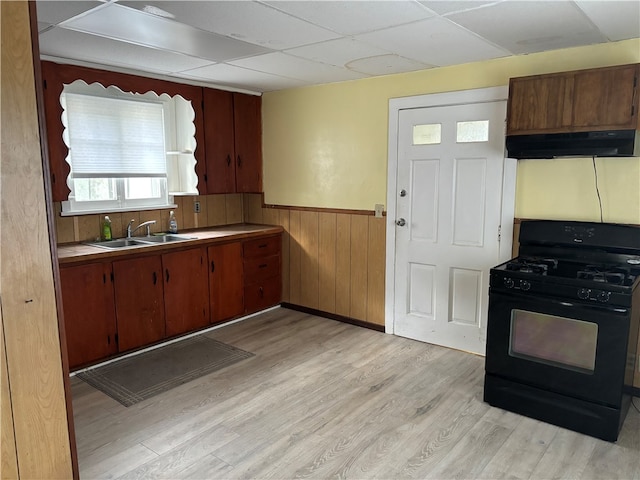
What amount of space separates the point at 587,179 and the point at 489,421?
1.67m

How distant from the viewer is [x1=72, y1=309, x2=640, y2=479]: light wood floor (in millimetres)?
2316

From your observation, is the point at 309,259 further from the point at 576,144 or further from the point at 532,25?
the point at 532,25

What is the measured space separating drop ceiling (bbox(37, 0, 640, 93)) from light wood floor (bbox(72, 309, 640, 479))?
88.4 inches

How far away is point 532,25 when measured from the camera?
257 cm

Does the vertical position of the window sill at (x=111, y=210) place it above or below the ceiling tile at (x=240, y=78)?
below

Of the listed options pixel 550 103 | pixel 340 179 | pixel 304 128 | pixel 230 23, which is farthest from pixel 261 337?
pixel 550 103

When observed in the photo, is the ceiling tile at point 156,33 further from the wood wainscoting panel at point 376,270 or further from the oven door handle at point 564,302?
the oven door handle at point 564,302

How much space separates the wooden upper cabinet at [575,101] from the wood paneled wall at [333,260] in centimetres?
152

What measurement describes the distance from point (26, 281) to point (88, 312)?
5.55ft

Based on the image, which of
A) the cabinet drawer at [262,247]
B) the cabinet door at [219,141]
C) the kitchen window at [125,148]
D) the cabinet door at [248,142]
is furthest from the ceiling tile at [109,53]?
the cabinet drawer at [262,247]

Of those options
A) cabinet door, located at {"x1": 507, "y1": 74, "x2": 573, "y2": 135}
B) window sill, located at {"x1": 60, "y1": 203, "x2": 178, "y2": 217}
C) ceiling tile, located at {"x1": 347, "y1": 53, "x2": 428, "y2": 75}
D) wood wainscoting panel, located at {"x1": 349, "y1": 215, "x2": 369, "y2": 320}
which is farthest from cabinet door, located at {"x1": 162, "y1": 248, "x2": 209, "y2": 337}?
cabinet door, located at {"x1": 507, "y1": 74, "x2": 573, "y2": 135}

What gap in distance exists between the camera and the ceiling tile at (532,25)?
7.59 ft

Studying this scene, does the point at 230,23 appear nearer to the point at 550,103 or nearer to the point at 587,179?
the point at 550,103

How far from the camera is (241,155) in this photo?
4.75 meters
